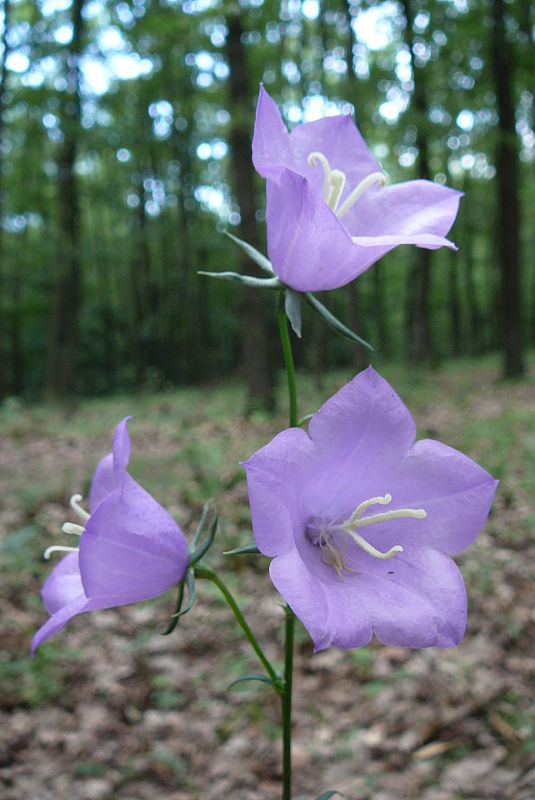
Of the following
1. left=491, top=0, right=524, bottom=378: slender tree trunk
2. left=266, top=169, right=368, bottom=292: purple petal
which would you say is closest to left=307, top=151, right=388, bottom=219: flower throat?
left=266, top=169, right=368, bottom=292: purple petal

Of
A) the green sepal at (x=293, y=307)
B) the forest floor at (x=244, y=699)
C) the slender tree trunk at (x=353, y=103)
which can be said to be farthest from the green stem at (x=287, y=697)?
the slender tree trunk at (x=353, y=103)

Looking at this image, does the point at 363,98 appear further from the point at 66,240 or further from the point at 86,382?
the point at 86,382

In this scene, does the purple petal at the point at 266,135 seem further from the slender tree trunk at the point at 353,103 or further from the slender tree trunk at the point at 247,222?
the slender tree trunk at the point at 247,222

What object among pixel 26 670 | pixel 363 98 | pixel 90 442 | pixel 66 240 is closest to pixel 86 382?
pixel 66 240

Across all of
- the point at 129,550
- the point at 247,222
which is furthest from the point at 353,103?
the point at 129,550

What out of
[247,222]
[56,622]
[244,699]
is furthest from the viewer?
[247,222]

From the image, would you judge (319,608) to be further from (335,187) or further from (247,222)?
(247,222)

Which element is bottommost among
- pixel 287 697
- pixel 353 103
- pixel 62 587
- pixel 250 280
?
pixel 287 697
